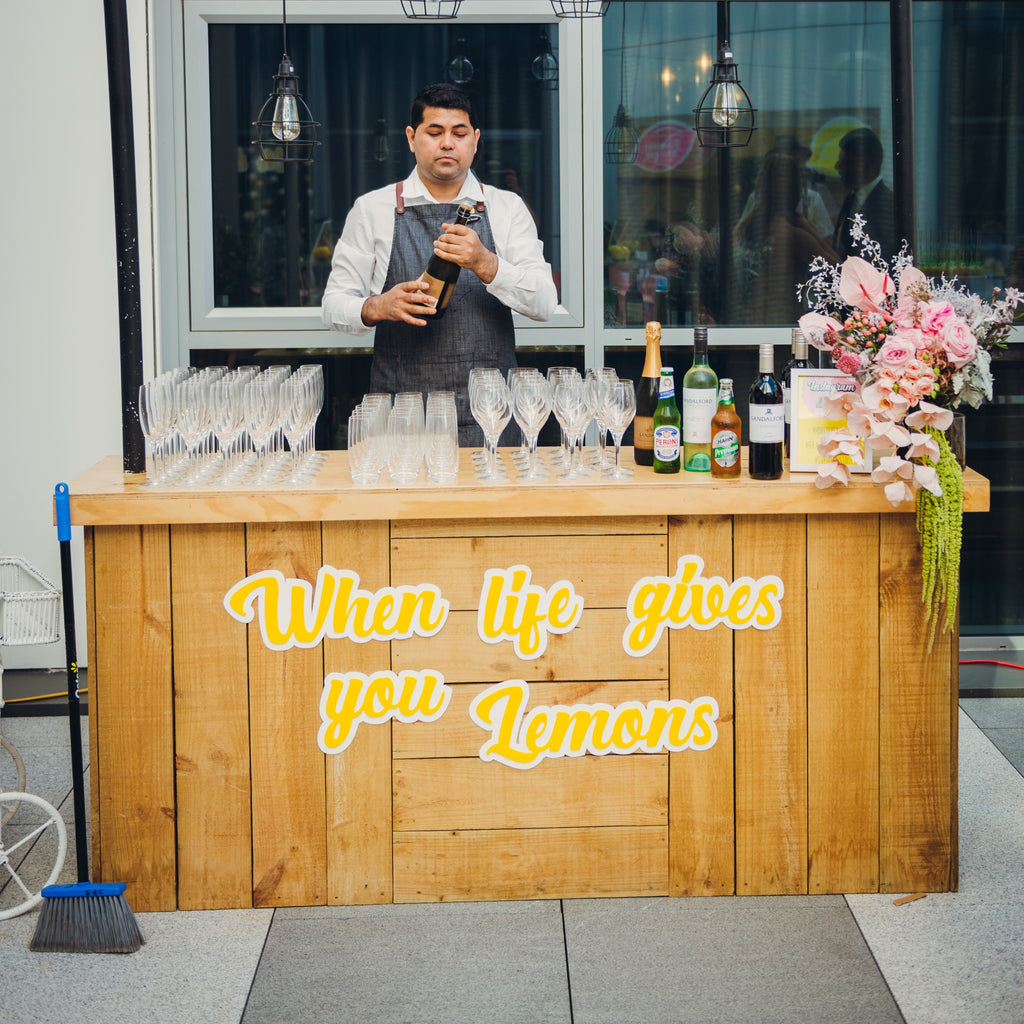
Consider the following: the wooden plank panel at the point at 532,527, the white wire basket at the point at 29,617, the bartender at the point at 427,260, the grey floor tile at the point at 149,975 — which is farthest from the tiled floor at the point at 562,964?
the bartender at the point at 427,260

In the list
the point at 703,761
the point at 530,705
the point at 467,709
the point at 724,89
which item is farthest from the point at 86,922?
the point at 724,89

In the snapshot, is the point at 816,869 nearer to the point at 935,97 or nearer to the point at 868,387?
the point at 868,387

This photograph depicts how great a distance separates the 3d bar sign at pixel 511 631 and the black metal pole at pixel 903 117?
0.89 m

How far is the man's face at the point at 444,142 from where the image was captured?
363cm

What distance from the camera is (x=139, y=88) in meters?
4.26

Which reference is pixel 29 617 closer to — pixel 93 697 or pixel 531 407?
pixel 93 697

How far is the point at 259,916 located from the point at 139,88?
274 cm

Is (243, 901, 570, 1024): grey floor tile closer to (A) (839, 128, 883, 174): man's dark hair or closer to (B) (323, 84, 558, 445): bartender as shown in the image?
(B) (323, 84, 558, 445): bartender

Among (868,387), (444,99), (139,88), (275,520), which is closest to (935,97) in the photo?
(444,99)

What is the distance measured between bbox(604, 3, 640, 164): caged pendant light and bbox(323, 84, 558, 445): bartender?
0.77 m

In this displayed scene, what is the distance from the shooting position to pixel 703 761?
2887 millimetres

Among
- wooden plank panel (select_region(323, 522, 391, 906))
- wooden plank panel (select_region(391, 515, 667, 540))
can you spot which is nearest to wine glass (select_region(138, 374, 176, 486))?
wooden plank panel (select_region(323, 522, 391, 906))

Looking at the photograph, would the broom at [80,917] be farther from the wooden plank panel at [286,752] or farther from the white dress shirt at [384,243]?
the white dress shirt at [384,243]

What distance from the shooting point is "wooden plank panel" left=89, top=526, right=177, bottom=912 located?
2.78 metres
